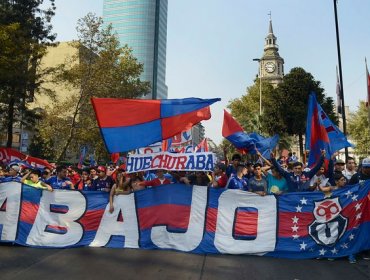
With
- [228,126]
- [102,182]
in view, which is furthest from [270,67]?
[102,182]

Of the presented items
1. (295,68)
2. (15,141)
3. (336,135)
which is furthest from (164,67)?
(336,135)

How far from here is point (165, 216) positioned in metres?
7.83

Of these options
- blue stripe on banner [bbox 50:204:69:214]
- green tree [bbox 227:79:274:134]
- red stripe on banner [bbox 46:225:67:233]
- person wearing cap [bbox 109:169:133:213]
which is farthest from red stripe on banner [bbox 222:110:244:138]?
green tree [bbox 227:79:274:134]

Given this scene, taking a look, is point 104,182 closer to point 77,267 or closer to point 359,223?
point 77,267

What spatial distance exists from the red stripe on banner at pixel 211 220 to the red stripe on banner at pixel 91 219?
2.04 m

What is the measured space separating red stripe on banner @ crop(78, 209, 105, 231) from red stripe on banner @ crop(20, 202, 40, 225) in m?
0.95

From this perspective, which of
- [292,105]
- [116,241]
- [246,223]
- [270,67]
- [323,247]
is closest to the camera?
[323,247]

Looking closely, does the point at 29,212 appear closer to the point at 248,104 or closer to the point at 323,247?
the point at 323,247

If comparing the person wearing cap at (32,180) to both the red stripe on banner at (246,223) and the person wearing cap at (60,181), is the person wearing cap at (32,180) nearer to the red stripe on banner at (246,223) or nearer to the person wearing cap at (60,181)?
the person wearing cap at (60,181)

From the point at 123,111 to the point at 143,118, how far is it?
15.7 inches

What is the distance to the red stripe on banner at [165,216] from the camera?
25.3 feet

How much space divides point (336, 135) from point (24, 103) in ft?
69.1

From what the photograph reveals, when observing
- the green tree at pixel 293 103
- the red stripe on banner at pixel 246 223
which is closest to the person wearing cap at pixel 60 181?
the red stripe on banner at pixel 246 223

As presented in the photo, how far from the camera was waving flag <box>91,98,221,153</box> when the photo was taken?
7.77 m
